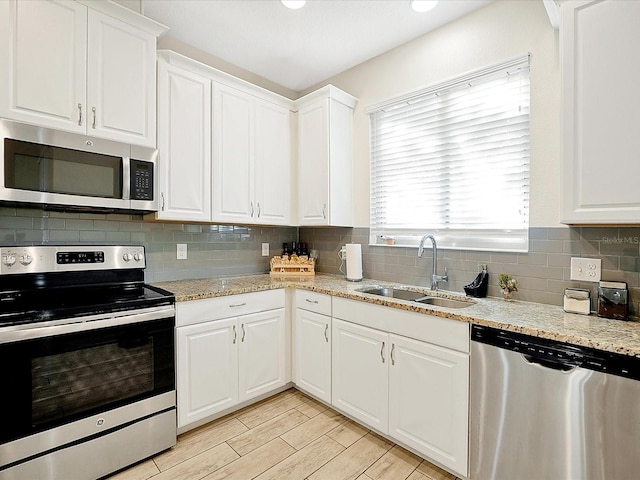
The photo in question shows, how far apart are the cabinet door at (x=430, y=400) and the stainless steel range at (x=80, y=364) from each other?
52.6 inches

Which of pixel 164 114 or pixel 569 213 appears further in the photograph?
pixel 164 114

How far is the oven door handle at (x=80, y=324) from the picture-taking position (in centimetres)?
153

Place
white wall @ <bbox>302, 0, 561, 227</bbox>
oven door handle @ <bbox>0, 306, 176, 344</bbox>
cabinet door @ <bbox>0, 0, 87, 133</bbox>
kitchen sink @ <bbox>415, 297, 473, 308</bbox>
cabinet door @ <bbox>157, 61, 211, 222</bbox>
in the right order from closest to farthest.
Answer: oven door handle @ <bbox>0, 306, 176, 344</bbox>
cabinet door @ <bbox>0, 0, 87, 133</bbox>
white wall @ <bbox>302, 0, 561, 227</bbox>
kitchen sink @ <bbox>415, 297, 473, 308</bbox>
cabinet door @ <bbox>157, 61, 211, 222</bbox>

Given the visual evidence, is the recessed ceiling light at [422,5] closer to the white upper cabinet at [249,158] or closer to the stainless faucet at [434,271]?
the white upper cabinet at [249,158]

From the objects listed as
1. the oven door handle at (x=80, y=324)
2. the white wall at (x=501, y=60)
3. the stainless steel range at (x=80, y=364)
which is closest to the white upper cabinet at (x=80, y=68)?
the stainless steel range at (x=80, y=364)

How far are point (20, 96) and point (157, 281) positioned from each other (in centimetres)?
139

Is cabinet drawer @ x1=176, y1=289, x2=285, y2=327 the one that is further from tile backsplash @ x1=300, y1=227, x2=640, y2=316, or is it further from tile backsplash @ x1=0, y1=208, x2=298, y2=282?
tile backsplash @ x1=300, y1=227, x2=640, y2=316

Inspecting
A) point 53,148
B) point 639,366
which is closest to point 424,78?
point 639,366

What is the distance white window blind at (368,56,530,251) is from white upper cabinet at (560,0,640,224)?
0.48 m

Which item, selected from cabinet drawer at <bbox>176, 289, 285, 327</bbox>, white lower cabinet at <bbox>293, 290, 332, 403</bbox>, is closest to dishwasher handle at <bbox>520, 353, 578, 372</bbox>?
white lower cabinet at <bbox>293, 290, 332, 403</bbox>

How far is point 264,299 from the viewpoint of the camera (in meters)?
2.55

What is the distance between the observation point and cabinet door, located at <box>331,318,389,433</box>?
2078 millimetres

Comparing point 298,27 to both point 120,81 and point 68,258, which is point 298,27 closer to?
point 120,81

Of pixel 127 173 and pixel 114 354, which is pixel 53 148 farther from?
pixel 114 354
